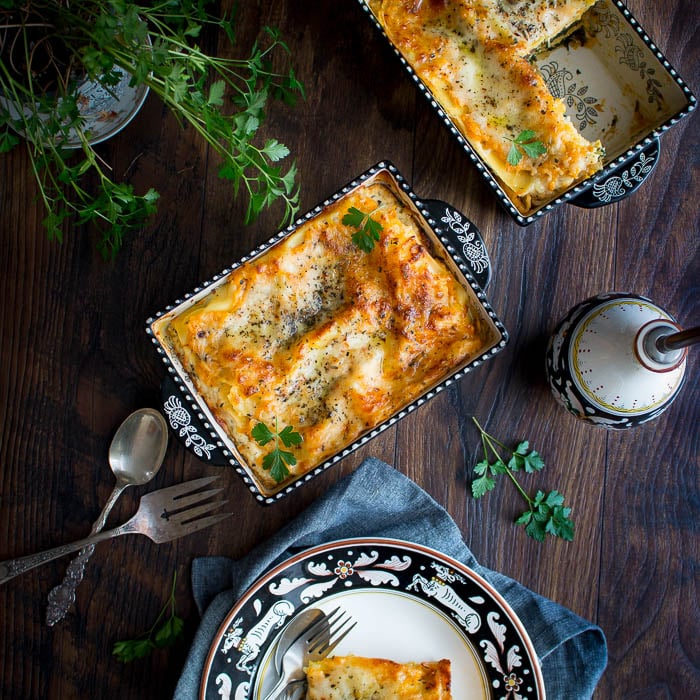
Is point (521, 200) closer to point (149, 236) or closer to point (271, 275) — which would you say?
point (271, 275)

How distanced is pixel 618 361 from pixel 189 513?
1379 mm

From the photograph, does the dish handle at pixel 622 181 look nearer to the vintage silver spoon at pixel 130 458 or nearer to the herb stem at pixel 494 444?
the herb stem at pixel 494 444

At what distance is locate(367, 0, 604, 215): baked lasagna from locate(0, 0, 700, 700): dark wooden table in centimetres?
15

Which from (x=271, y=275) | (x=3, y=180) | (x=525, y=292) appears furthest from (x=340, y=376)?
(x=3, y=180)

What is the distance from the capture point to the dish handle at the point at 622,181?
2338mm

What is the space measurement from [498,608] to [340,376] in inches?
33.8

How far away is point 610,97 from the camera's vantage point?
249 centimetres

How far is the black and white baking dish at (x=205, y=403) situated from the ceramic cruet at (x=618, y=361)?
10.5 inches

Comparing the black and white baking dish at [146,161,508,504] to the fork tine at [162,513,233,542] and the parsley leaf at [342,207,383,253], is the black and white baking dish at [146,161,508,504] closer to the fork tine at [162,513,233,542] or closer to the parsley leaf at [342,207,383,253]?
the parsley leaf at [342,207,383,253]

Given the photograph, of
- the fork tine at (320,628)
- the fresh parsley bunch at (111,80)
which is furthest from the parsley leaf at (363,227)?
the fork tine at (320,628)

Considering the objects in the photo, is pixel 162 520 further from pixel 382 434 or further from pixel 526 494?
pixel 526 494

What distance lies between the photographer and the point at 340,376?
2.15m

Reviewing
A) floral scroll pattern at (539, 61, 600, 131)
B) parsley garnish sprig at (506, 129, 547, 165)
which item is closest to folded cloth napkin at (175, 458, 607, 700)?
parsley garnish sprig at (506, 129, 547, 165)

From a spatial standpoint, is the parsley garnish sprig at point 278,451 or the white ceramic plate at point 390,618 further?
the white ceramic plate at point 390,618
